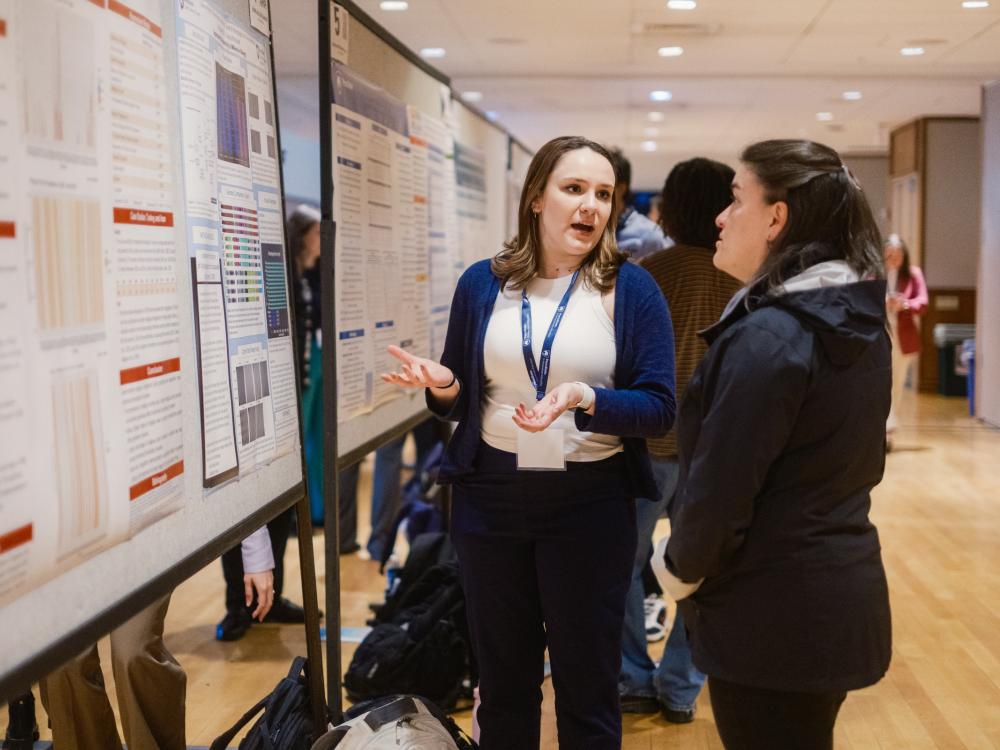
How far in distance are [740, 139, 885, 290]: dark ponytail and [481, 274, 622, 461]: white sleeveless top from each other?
0.58 meters

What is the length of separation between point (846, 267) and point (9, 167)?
3.83 ft

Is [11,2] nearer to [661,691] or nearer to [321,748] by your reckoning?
[321,748]

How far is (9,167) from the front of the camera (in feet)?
4.30

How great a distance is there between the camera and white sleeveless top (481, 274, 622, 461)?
221 centimetres

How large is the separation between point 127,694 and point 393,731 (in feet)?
1.97

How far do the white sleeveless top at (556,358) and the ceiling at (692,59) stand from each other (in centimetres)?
513

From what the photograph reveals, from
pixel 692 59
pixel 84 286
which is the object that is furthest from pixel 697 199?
pixel 692 59

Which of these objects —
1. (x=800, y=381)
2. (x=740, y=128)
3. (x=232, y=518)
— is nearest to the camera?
(x=800, y=381)

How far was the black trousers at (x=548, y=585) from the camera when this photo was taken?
2219mm

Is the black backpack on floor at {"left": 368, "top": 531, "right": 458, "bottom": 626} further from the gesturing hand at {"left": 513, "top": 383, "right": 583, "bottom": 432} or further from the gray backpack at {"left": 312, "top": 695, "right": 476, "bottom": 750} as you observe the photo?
the gesturing hand at {"left": 513, "top": 383, "right": 583, "bottom": 432}

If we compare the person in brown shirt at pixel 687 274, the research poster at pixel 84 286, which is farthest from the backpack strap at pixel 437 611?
the research poster at pixel 84 286

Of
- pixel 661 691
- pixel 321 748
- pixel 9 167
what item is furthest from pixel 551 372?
pixel 661 691

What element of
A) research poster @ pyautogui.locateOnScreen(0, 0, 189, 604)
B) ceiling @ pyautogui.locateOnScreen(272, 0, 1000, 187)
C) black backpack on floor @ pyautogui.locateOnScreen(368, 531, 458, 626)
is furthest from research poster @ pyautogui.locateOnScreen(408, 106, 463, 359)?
ceiling @ pyautogui.locateOnScreen(272, 0, 1000, 187)

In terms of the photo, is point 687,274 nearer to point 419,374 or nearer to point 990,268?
point 419,374
